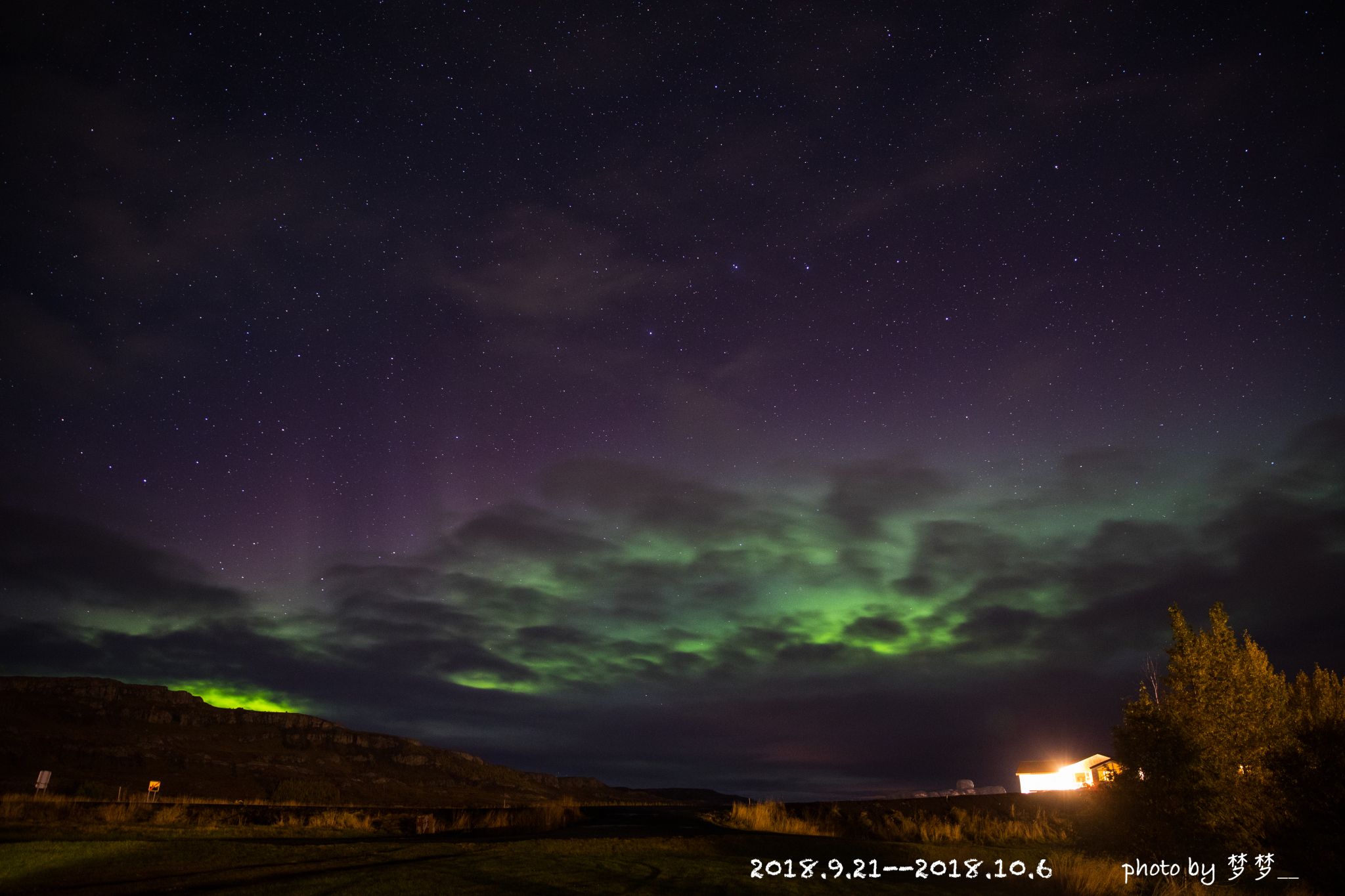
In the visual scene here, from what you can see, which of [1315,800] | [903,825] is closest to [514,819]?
[903,825]

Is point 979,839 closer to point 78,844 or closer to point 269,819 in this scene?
point 269,819

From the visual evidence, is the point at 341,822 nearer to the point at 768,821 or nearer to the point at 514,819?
the point at 514,819

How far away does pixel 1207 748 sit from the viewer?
26.4 meters

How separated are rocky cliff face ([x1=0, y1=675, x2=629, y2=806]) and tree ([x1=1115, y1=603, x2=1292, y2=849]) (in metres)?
52.9

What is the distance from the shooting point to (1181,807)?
1828cm

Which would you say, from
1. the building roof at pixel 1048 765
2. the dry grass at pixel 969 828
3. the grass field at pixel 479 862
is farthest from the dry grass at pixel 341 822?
the building roof at pixel 1048 765

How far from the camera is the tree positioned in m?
18.4

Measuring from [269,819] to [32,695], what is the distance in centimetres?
9578

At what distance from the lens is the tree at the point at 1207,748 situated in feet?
60.3

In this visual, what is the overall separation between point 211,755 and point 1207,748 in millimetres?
88779

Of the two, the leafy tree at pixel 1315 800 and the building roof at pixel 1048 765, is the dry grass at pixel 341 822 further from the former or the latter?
the building roof at pixel 1048 765

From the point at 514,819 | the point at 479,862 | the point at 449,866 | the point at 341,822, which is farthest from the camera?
the point at 514,819

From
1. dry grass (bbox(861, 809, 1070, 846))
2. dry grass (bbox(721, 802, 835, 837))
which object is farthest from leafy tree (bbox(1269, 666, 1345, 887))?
dry grass (bbox(721, 802, 835, 837))

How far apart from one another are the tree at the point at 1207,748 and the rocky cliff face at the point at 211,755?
52915 millimetres
